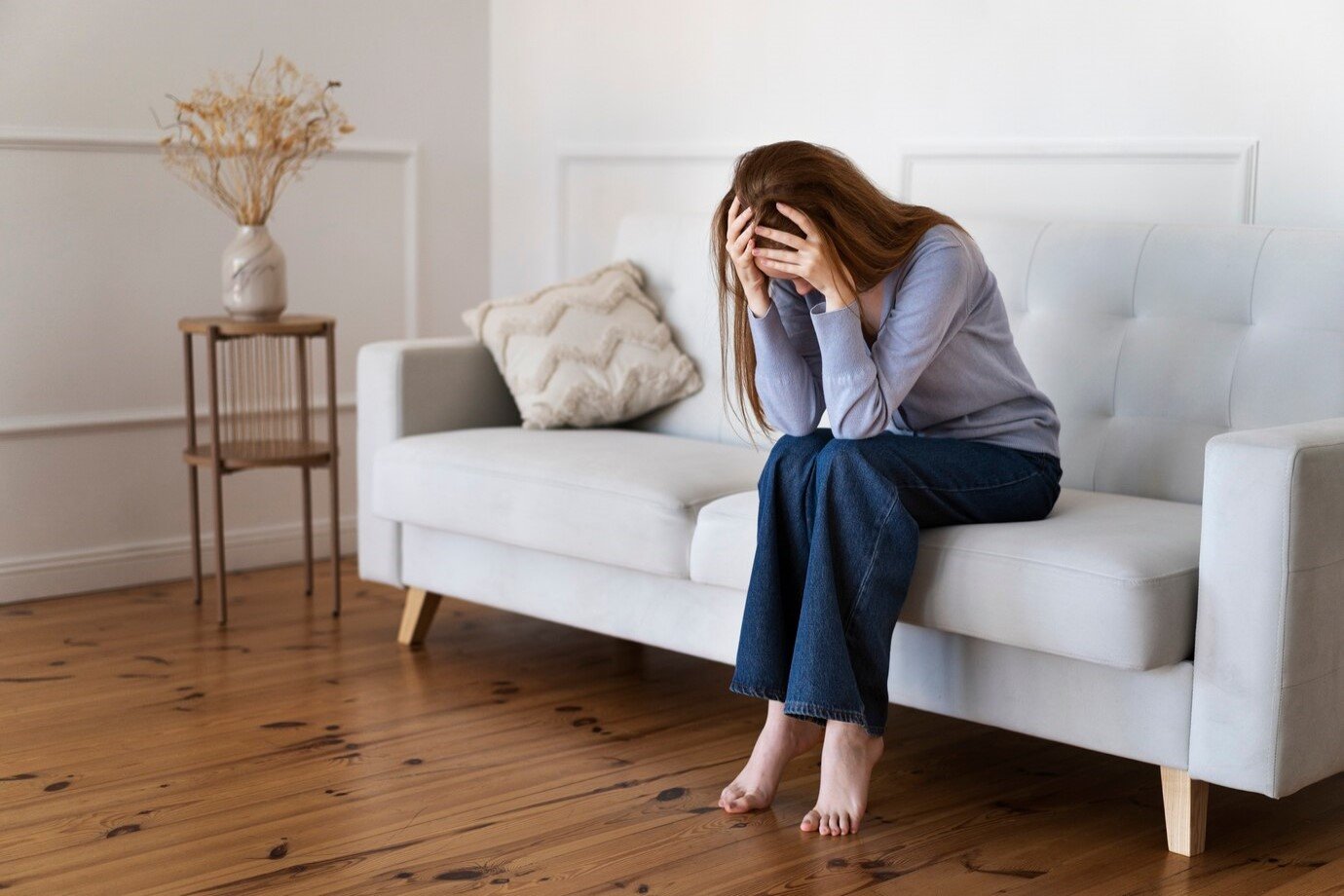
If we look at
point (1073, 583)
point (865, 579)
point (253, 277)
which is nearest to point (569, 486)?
point (865, 579)

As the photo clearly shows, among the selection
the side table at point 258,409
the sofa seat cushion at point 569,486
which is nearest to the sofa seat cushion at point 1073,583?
the sofa seat cushion at point 569,486

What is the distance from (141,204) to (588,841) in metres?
2.25

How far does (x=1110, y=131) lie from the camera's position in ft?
10.3

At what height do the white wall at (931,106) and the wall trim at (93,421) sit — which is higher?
the white wall at (931,106)

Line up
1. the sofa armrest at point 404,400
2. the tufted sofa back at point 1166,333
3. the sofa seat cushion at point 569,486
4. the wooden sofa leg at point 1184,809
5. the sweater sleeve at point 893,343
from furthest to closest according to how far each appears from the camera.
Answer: the sofa armrest at point 404,400 < the sofa seat cushion at point 569,486 < the tufted sofa back at point 1166,333 < the sweater sleeve at point 893,343 < the wooden sofa leg at point 1184,809

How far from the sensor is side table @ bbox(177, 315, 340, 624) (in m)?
3.48

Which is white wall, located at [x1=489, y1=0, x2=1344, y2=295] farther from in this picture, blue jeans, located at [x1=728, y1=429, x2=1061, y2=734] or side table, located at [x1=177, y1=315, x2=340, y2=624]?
blue jeans, located at [x1=728, y1=429, x2=1061, y2=734]

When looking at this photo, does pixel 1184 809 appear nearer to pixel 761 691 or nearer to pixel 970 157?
pixel 761 691

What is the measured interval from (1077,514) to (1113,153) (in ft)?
3.36

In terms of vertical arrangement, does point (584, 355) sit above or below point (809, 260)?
below

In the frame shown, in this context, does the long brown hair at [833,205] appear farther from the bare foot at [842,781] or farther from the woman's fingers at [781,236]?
the bare foot at [842,781]

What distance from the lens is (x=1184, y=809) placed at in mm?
2176

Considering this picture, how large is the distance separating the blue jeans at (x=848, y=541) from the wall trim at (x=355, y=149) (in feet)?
6.82

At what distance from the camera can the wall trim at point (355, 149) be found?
11.7 feet
